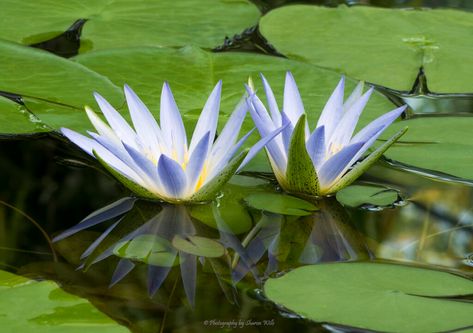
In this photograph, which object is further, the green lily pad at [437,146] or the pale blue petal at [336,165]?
the green lily pad at [437,146]

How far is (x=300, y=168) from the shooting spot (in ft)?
6.68

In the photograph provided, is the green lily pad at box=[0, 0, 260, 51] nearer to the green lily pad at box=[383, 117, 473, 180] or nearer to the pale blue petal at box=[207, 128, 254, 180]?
the green lily pad at box=[383, 117, 473, 180]

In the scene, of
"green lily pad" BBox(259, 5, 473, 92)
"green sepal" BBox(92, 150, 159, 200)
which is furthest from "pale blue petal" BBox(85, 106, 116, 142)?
"green lily pad" BBox(259, 5, 473, 92)

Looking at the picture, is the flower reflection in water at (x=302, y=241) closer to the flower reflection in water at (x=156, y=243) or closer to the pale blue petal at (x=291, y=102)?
the flower reflection in water at (x=156, y=243)

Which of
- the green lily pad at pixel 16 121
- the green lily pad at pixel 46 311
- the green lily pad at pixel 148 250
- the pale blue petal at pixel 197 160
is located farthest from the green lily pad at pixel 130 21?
the green lily pad at pixel 46 311

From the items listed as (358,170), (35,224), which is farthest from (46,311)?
(358,170)

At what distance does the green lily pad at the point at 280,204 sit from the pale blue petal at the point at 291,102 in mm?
223

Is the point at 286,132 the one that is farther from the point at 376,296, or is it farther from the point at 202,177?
the point at 376,296

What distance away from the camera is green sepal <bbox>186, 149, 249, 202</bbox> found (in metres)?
1.92

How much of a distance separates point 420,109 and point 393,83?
8.0 inches

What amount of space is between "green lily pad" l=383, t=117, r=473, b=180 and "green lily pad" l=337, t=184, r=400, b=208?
17 centimetres

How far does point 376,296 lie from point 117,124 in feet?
2.73

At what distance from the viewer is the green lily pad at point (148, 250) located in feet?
5.84

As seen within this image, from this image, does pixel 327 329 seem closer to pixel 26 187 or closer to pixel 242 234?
pixel 242 234
